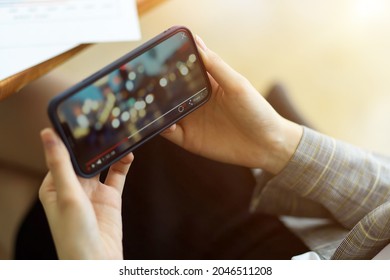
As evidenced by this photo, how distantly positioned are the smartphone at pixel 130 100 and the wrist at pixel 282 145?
11 cm

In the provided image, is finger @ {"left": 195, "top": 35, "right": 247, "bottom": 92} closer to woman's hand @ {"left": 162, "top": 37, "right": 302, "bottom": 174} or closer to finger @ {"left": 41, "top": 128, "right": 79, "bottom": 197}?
woman's hand @ {"left": 162, "top": 37, "right": 302, "bottom": 174}

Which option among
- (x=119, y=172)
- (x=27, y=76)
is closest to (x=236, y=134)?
(x=119, y=172)

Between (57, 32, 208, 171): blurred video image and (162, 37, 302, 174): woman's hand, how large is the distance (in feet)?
0.14

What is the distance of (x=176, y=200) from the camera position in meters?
0.65

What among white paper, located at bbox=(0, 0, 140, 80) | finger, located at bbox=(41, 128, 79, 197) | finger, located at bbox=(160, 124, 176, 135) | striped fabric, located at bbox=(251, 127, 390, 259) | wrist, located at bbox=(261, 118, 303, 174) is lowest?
striped fabric, located at bbox=(251, 127, 390, 259)

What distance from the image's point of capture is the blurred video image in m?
A: 0.46

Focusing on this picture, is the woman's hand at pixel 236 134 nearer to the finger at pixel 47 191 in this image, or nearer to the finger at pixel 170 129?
the finger at pixel 170 129

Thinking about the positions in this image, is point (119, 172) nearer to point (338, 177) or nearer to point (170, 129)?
point (170, 129)

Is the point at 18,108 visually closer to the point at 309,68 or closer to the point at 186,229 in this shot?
the point at 186,229

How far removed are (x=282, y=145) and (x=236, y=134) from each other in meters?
0.06

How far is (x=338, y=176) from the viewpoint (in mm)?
564

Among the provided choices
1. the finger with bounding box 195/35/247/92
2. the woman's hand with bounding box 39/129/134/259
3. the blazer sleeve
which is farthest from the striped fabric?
the woman's hand with bounding box 39/129/134/259

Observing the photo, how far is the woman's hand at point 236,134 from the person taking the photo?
0.54 meters
